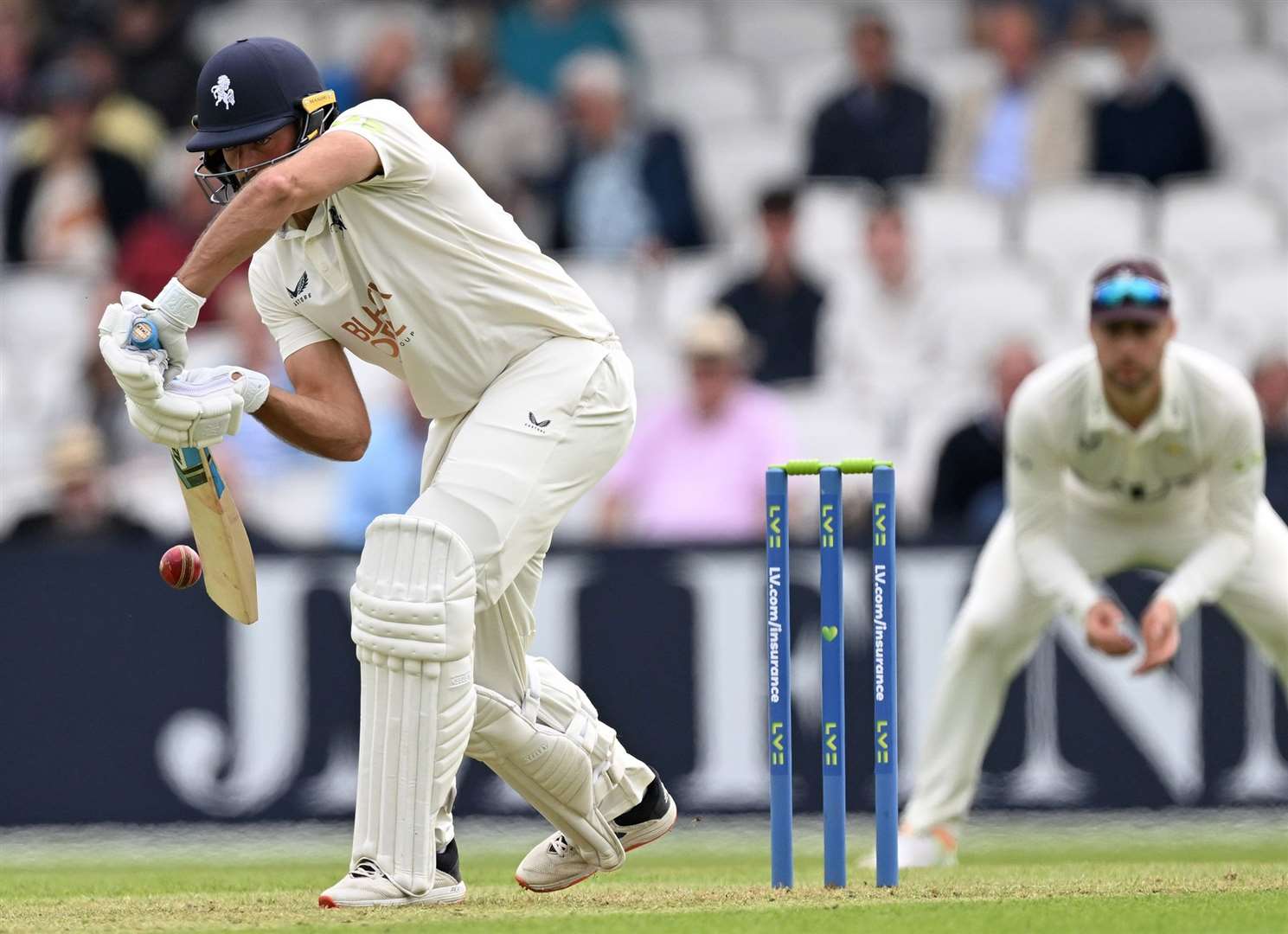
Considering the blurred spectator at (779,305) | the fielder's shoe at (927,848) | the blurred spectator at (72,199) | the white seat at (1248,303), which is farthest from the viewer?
the blurred spectator at (72,199)

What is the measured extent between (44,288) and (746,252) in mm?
3285

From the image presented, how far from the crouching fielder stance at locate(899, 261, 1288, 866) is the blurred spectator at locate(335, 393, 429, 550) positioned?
2.81m

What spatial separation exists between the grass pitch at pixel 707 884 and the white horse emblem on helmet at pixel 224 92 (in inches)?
67.5

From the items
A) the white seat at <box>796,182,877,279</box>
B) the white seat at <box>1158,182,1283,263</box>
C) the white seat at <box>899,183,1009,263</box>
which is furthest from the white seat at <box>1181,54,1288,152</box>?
the white seat at <box>796,182,877,279</box>

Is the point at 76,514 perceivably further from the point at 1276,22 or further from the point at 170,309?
the point at 1276,22

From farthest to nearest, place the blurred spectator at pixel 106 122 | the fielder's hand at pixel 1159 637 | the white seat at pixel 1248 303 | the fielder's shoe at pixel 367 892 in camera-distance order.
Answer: the blurred spectator at pixel 106 122 < the white seat at pixel 1248 303 < the fielder's hand at pixel 1159 637 < the fielder's shoe at pixel 367 892

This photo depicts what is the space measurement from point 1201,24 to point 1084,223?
185 cm

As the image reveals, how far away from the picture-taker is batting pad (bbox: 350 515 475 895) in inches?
191

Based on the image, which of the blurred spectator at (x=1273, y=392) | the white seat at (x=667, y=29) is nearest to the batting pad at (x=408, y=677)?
the blurred spectator at (x=1273, y=392)

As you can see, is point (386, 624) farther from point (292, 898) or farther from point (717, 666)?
point (717, 666)

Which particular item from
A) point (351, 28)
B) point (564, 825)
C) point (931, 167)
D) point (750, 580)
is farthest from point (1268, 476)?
point (351, 28)

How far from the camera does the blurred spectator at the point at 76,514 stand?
28.9ft

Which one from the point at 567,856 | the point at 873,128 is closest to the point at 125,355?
the point at 567,856

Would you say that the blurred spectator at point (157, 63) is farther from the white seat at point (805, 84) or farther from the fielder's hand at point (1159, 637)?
the fielder's hand at point (1159, 637)
